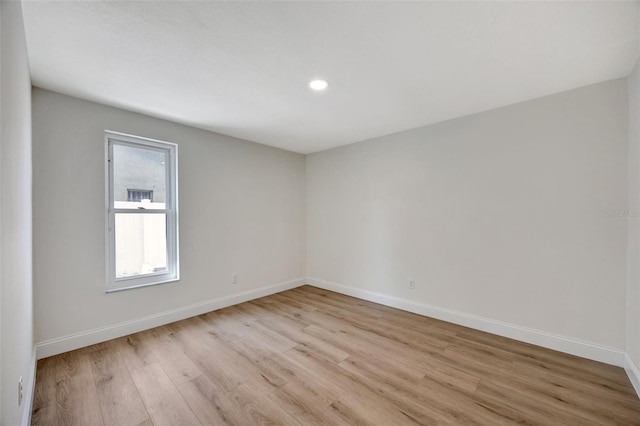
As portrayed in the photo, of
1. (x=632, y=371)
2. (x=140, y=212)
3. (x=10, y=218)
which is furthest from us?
(x=140, y=212)

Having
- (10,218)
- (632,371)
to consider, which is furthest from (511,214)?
(10,218)

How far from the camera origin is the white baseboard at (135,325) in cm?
233

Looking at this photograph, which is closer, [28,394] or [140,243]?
[28,394]

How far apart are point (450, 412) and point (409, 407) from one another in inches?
10.2

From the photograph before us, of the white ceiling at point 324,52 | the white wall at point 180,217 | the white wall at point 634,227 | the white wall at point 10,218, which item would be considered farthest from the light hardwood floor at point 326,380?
the white ceiling at point 324,52

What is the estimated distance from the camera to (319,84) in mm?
2254

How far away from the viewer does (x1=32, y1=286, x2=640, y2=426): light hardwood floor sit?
5.42ft

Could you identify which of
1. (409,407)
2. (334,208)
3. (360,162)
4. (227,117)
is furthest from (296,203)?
(409,407)

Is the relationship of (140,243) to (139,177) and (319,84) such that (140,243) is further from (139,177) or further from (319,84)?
(319,84)

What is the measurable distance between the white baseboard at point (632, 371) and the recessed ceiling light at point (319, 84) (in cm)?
327

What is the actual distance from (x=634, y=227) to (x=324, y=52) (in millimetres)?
2798

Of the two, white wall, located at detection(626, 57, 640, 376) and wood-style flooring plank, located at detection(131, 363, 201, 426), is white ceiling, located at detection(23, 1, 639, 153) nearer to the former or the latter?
white wall, located at detection(626, 57, 640, 376)

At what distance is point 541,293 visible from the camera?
2.49m

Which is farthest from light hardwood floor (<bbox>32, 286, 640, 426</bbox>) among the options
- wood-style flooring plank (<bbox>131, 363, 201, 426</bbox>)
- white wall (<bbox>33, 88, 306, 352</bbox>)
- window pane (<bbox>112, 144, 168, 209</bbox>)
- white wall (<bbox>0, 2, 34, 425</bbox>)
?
window pane (<bbox>112, 144, 168, 209</bbox>)
